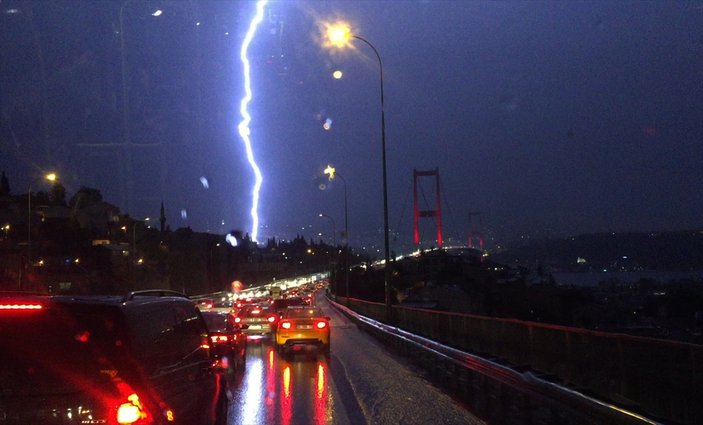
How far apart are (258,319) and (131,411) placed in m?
25.9

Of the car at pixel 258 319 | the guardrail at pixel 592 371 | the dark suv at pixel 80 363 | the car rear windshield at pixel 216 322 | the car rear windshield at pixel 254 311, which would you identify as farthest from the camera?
the car rear windshield at pixel 254 311

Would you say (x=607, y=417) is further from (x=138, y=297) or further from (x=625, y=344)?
(x=138, y=297)

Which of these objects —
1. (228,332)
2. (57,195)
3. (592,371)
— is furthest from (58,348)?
(57,195)

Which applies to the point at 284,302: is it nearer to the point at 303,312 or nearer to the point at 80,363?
the point at 303,312

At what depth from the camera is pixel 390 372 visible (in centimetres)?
1864

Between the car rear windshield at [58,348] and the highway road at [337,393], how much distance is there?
6091 millimetres

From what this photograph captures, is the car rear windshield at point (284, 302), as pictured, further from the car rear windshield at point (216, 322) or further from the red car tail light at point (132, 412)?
the red car tail light at point (132, 412)

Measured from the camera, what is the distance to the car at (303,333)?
23.1 m

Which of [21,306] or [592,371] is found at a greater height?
[21,306]

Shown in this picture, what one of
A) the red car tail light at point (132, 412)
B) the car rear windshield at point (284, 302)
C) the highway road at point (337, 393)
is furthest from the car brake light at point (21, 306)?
the car rear windshield at point (284, 302)

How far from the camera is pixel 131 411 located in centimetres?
529

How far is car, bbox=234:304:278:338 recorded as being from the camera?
30.8 m

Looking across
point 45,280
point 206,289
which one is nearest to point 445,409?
point 45,280

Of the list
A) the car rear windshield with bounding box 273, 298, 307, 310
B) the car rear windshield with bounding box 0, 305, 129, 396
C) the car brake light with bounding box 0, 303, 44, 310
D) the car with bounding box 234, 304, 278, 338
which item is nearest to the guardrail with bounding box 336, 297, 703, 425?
the car rear windshield with bounding box 0, 305, 129, 396
